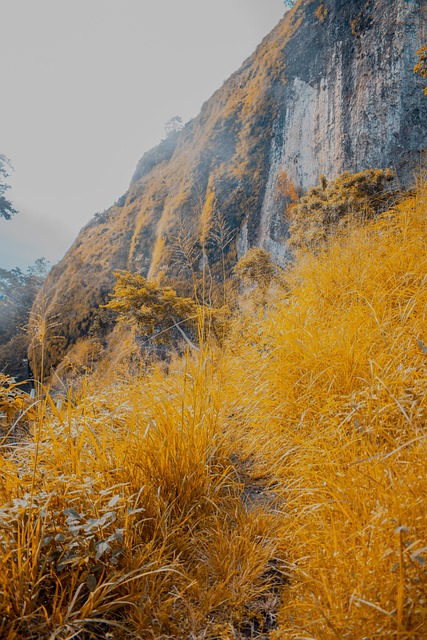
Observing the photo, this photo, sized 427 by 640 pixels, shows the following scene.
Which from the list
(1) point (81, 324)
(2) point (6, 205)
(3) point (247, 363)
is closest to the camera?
(3) point (247, 363)

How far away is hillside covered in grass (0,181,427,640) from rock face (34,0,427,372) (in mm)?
5504

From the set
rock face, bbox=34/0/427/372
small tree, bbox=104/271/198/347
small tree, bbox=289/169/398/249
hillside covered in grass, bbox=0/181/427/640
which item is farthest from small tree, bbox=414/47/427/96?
small tree, bbox=104/271/198/347

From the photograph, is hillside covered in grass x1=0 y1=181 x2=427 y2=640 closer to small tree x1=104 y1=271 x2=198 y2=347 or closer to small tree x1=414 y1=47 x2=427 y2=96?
small tree x1=414 y1=47 x2=427 y2=96

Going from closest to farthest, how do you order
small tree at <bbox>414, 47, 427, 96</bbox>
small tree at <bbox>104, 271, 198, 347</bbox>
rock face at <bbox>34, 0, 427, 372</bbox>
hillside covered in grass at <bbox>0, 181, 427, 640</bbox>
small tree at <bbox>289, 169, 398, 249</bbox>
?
hillside covered in grass at <bbox>0, 181, 427, 640</bbox>
small tree at <bbox>414, 47, 427, 96</bbox>
small tree at <bbox>289, 169, 398, 249</bbox>
small tree at <bbox>104, 271, 198, 347</bbox>
rock face at <bbox>34, 0, 427, 372</bbox>

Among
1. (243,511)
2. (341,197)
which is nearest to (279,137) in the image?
(341,197)

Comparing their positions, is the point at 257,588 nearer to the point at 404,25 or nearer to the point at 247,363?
the point at 247,363

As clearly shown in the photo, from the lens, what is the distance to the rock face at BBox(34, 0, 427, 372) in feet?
43.7

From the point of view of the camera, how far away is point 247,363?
8.28ft

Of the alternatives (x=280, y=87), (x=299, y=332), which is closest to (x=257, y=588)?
(x=299, y=332)

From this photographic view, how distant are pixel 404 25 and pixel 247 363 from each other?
1813 centimetres

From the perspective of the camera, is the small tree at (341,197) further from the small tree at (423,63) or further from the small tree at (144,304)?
the small tree at (423,63)

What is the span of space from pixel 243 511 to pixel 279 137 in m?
21.3

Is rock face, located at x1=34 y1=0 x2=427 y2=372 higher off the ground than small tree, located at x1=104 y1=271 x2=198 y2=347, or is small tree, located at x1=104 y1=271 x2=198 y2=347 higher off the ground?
rock face, located at x1=34 y1=0 x2=427 y2=372

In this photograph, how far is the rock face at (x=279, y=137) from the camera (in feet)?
43.7
